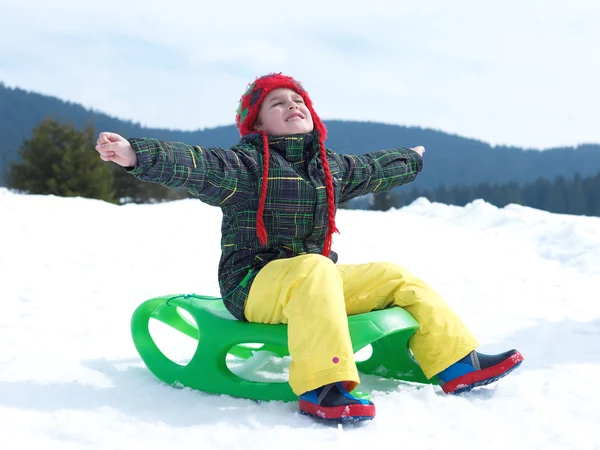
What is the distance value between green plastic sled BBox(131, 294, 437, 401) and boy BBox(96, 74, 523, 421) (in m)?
0.07

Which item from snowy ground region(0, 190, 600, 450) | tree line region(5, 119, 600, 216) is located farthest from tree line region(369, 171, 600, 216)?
snowy ground region(0, 190, 600, 450)

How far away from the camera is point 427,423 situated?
6.25ft

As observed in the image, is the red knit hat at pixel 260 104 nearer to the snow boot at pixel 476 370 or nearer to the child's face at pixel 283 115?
the child's face at pixel 283 115

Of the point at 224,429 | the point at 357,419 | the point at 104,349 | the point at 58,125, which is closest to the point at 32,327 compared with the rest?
the point at 104,349

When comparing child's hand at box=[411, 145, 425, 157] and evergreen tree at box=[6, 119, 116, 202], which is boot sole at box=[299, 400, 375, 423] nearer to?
child's hand at box=[411, 145, 425, 157]

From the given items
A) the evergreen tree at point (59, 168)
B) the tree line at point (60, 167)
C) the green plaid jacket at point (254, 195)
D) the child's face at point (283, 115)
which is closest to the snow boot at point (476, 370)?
the green plaid jacket at point (254, 195)

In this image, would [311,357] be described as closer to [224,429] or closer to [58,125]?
[224,429]

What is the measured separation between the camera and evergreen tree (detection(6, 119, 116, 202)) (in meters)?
24.9

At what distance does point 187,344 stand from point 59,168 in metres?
24.0

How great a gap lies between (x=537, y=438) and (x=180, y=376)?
1313mm

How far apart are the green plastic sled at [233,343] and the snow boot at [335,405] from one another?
22cm

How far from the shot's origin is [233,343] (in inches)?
90.9

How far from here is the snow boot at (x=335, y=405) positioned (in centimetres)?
186

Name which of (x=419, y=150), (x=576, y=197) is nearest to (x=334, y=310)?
(x=419, y=150)
